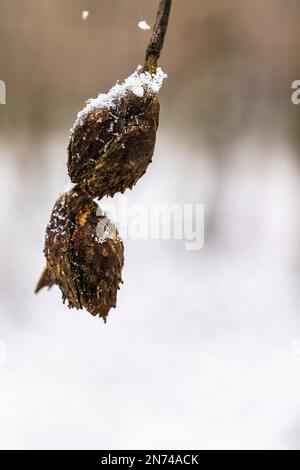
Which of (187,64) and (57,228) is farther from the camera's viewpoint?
(187,64)

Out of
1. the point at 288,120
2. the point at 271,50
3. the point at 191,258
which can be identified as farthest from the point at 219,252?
the point at 271,50

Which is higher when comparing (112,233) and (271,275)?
(271,275)

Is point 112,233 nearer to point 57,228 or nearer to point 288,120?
point 57,228


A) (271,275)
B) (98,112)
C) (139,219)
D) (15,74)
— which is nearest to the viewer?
(98,112)

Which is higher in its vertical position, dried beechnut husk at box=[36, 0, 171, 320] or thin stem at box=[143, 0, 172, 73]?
thin stem at box=[143, 0, 172, 73]

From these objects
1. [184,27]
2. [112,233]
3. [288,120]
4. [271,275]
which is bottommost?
[112,233]
